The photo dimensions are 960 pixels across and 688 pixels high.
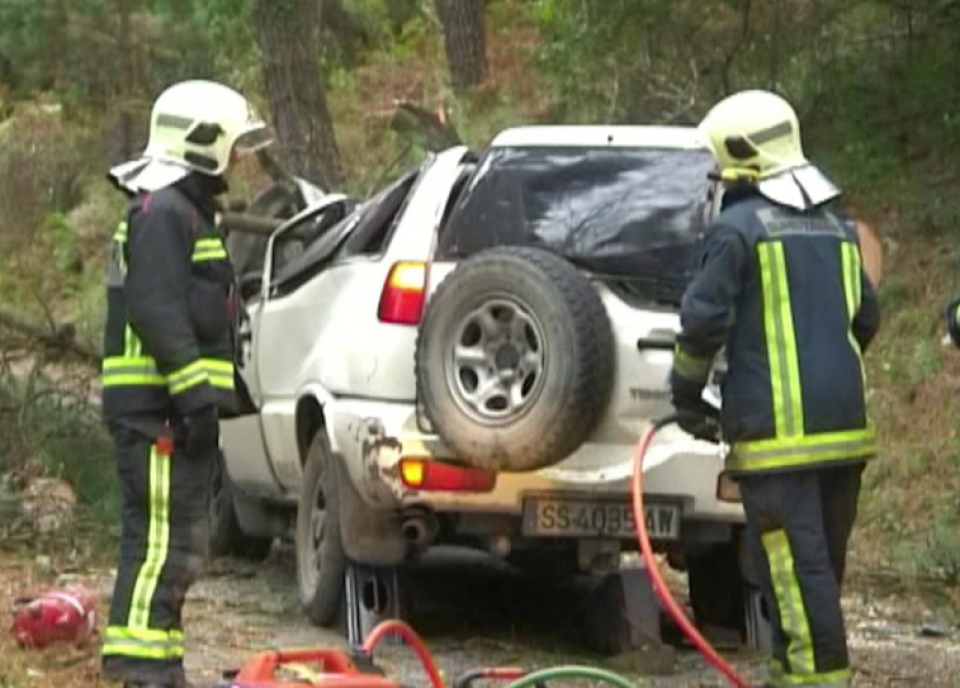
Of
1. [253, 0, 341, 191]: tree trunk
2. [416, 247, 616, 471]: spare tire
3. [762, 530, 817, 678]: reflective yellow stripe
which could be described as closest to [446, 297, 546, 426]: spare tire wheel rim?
[416, 247, 616, 471]: spare tire

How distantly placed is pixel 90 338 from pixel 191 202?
5.93 metres

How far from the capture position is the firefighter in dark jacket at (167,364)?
7332 millimetres

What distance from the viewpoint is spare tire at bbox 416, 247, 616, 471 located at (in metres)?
8.23

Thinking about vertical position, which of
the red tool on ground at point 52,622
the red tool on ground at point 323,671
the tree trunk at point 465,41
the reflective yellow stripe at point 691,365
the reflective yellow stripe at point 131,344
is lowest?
the red tool on ground at point 52,622

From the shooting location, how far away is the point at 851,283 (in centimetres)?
729

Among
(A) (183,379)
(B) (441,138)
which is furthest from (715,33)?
(A) (183,379)

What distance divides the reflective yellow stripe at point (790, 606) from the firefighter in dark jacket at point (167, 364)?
176 cm

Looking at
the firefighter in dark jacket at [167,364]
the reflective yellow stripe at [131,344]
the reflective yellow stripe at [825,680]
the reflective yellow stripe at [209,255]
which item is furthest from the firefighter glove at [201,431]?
the reflective yellow stripe at [825,680]

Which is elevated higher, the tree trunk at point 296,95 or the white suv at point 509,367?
the tree trunk at point 296,95

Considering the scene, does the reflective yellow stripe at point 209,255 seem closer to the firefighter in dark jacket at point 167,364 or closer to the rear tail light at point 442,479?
the firefighter in dark jacket at point 167,364

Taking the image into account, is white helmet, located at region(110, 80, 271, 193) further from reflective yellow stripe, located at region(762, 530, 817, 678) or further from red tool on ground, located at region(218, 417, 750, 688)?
reflective yellow stripe, located at region(762, 530, 817, 678)

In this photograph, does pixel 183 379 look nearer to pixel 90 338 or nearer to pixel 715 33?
pixel 90 338

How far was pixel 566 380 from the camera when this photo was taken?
8.22 meters

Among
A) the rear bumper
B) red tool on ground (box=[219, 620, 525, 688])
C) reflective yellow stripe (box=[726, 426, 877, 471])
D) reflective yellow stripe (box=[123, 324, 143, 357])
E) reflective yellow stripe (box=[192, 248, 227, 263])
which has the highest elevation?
reflective yellow stripe (box=[192, 248, 227, 263])
